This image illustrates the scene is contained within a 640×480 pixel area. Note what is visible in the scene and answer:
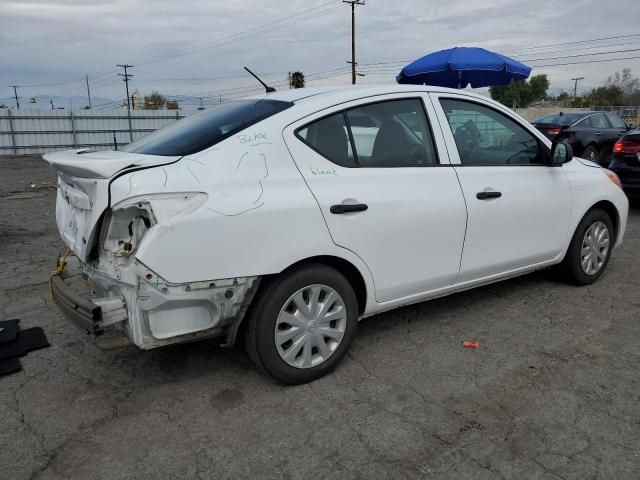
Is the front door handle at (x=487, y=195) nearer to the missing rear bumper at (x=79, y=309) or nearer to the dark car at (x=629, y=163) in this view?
the missing rear bumper at (x=79, y=309)

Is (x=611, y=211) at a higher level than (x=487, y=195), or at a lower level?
lower

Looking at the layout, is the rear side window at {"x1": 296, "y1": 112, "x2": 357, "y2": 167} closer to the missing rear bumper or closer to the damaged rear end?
the damaged rear end

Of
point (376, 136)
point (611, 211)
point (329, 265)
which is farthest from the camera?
point (611, 211)

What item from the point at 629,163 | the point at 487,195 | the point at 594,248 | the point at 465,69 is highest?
the point at 465,69

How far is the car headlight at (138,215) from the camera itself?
2576mm

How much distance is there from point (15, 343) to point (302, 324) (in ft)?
6.92

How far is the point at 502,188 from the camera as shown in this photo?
3.83 m

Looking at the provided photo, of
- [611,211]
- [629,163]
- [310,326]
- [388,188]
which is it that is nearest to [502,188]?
[388,188]

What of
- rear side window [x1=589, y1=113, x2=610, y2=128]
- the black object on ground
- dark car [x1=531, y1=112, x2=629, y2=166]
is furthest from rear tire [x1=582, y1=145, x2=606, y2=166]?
the black object on ground

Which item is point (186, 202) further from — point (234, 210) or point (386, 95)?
point (386, 95)

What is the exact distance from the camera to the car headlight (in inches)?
101

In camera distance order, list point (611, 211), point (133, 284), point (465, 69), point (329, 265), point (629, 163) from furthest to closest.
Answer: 1. point (465, 69)
2. point (629, 163)
3. point (611, 211)
4. point (329, 265)
5. point (133, 284)

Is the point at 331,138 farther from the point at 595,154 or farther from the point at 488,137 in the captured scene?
the point at 595,154

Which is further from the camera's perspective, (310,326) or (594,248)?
(594,248)
